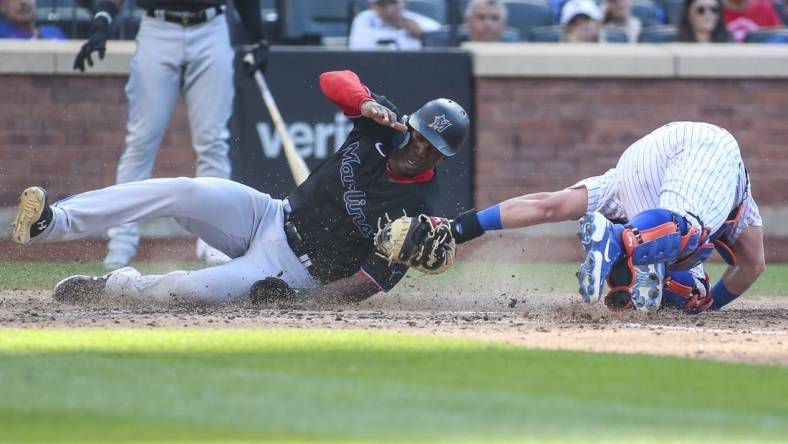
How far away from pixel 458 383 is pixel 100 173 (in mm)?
7326

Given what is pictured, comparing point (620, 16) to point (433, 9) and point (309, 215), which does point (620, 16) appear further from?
point (309, 215)

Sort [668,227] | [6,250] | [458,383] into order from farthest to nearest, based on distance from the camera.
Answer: [6,250] < [668,227] < [458,383]

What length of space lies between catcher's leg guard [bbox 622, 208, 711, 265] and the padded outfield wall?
16.3 feet

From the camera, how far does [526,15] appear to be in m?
12.9

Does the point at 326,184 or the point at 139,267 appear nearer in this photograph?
the point at 326,184

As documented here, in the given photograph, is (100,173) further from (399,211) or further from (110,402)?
(110,402)

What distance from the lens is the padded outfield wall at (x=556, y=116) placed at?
11.8 meters

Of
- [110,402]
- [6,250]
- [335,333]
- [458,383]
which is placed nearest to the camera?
[110,402]

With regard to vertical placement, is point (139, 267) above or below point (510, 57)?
below

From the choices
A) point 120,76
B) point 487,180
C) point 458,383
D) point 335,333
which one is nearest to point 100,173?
point 120,76

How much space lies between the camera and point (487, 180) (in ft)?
39.8

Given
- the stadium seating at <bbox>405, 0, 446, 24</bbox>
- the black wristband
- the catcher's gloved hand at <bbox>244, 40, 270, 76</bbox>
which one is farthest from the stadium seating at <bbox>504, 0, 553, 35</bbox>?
the black wristband

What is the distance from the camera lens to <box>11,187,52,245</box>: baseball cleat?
686cm

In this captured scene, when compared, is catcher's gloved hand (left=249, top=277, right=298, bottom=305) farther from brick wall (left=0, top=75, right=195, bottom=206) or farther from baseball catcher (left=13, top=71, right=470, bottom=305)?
brick wall (left=0, top=75, right=195, bottom=206)
